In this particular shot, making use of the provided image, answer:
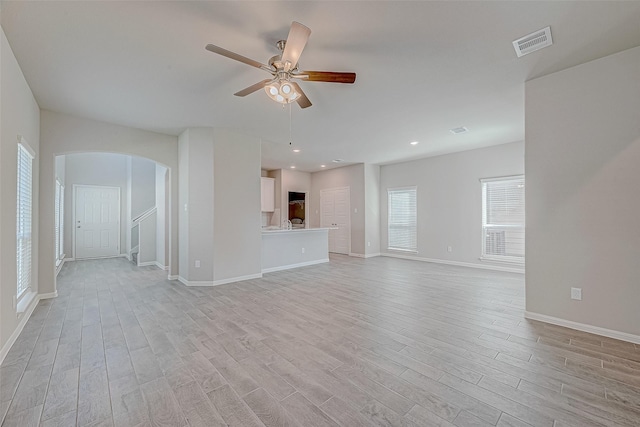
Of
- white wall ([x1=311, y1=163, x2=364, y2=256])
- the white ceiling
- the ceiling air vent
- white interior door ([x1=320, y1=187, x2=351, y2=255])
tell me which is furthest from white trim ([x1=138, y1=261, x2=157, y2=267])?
the ceiling air vent

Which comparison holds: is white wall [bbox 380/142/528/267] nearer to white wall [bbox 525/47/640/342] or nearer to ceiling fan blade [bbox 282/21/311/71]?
white wall [bbox 525/47/640/342]

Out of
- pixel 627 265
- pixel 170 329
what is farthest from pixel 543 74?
pixel 170 329

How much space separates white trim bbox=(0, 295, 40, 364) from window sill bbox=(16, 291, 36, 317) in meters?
0.05

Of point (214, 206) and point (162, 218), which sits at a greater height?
point (214, 206)

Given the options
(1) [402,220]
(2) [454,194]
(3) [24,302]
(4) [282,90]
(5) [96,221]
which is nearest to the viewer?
(4) [282,90]

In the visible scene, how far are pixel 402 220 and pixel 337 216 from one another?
6.78 ft

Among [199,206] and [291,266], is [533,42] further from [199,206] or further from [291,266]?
[291,266]

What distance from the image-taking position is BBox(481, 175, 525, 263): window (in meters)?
5.60

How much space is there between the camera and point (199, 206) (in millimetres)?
4668

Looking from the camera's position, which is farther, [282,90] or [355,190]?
[355,190]

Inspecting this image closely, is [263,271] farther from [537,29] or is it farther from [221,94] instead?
[537,29]

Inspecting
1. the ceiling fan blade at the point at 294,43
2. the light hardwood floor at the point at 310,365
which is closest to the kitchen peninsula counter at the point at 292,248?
the light hardwood floor at the point at 310,365

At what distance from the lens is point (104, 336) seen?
2.74 meters

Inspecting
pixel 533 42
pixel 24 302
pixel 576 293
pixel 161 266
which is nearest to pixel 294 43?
pixel 533 42
